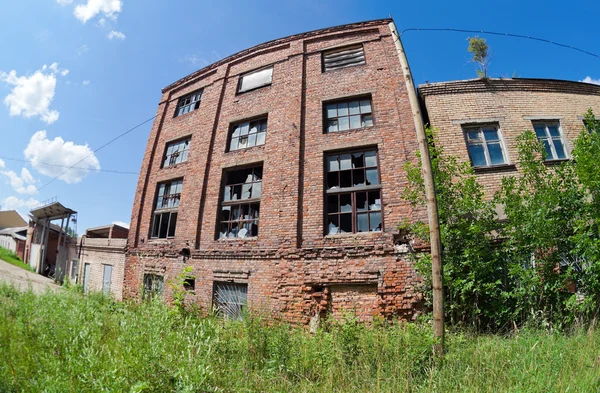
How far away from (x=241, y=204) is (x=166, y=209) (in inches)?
149

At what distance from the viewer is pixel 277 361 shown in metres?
3.96

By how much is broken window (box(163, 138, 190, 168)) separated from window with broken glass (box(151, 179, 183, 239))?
0.95 metres

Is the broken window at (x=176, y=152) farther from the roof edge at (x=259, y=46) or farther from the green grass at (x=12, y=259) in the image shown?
the green grass at (x=12, y=259)

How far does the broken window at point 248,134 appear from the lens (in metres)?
9.16

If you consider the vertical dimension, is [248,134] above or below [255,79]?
below

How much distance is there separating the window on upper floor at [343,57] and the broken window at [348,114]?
1.66 metres

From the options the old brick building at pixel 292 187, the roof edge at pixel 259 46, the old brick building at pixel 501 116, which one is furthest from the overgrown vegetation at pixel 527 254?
the roof edge at pixel 259 46

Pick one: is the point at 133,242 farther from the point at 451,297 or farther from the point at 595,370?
the point at 595,370

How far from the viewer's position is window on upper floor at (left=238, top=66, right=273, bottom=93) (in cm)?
1006

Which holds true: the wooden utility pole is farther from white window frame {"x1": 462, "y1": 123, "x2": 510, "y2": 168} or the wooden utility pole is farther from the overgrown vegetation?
white window frame {"x1": 462, "y1": 123, "x2": 510, "y2": 168}

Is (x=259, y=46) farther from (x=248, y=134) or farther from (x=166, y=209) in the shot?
(x=166, y=209)

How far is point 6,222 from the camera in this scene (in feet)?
123

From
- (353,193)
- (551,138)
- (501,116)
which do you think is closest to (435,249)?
(353,193)

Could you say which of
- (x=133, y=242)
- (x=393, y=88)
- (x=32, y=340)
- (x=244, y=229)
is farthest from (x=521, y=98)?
(x=133, y=242)
